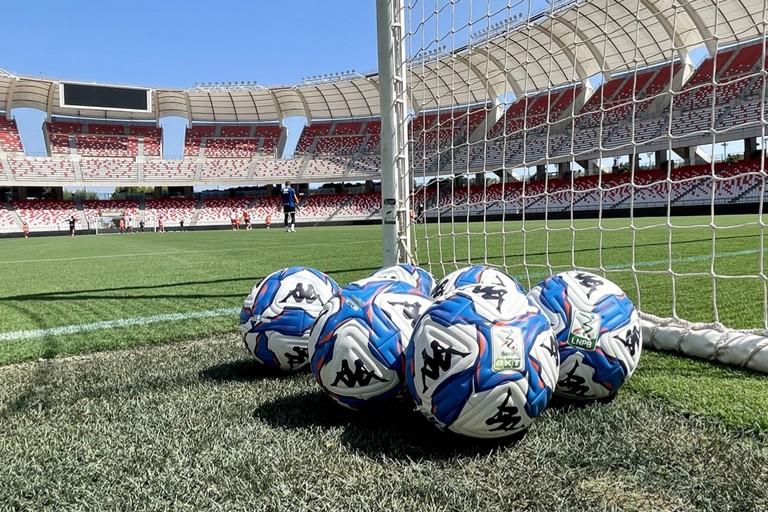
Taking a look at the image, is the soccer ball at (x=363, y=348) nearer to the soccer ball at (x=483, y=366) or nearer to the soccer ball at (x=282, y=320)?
the soccer ball at (x=483, y=366)

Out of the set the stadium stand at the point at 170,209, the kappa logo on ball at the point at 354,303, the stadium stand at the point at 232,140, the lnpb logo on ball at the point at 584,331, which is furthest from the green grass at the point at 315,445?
the stadium stand at the point at 232,140

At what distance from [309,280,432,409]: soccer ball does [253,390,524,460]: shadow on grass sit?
0.12 m

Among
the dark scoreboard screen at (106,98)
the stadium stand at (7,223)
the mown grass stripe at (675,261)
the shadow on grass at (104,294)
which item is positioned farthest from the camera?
the dark scoreboard screen at (106,98)

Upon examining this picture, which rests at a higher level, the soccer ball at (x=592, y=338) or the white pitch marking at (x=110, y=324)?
the soccer ball at (x=592, y=338)

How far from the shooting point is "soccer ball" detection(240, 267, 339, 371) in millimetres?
3234

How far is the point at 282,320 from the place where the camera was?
3264mm

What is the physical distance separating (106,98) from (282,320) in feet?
166

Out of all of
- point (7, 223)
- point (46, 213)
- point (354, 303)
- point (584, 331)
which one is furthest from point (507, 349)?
point (46, 213)

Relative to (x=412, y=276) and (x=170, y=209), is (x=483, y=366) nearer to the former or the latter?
(x=412, y=276)

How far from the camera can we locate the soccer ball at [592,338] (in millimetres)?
2604

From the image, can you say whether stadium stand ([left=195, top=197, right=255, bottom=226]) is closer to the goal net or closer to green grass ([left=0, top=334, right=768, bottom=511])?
the goal net

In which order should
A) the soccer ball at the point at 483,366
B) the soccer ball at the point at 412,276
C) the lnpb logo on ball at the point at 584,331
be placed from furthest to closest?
the soccer ball at the point at 412,276 < the lnpb logo on ball at the point at 584,331 < the soccer ball at the point at 483,366

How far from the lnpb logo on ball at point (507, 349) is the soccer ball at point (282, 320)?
1.41 metres

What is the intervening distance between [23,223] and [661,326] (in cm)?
4631
